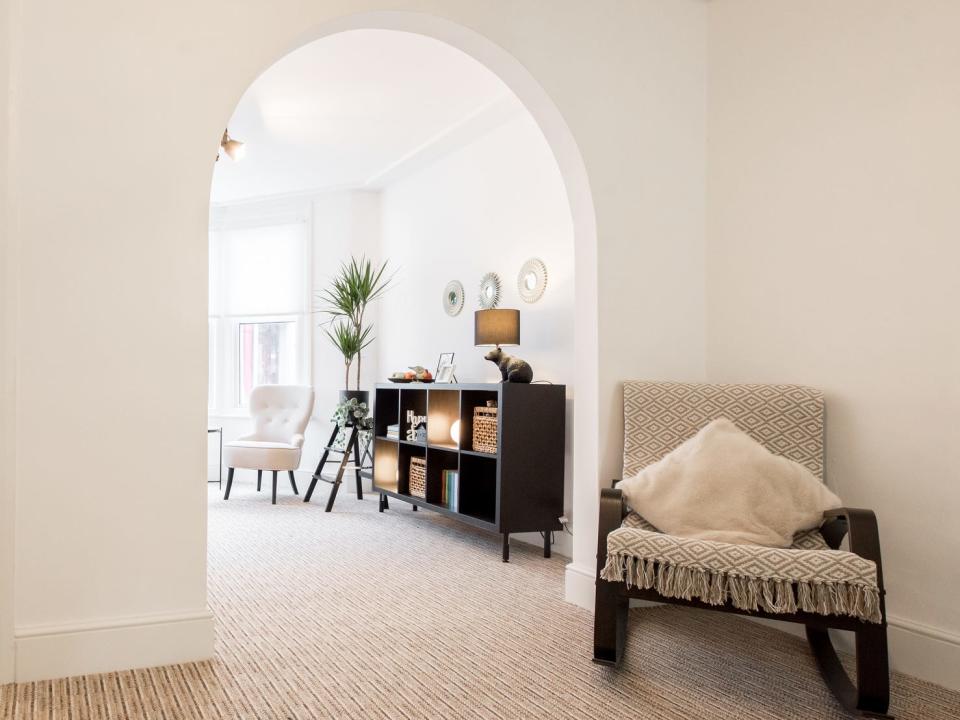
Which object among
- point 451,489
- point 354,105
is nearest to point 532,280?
point 451,489

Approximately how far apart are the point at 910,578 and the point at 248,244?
6.04 meters

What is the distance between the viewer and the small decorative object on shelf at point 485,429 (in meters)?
3.94

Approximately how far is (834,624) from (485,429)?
7.54 ft

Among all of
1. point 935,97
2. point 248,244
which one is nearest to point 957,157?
point 935,97

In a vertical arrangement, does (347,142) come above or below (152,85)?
above

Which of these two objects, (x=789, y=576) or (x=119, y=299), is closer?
(x=789, y=576)

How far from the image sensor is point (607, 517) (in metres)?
2.30

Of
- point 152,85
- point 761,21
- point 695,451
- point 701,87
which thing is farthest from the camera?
point 701,87

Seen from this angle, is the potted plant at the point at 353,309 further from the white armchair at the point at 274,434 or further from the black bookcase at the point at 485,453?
the black bookcase at the point at 485,453

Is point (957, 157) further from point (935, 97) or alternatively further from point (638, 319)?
point (638, 319)

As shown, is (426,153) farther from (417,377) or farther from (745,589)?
(745,589)

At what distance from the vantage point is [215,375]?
6949 mm

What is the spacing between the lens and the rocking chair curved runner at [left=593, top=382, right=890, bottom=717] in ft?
6.19

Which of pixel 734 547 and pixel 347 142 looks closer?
pixel 734 547
